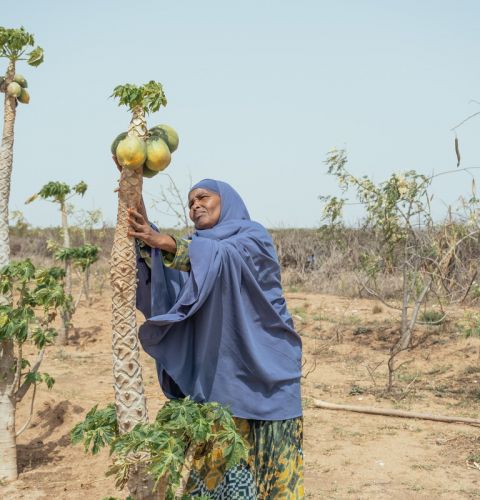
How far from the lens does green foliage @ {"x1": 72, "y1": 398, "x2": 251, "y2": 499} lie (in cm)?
193

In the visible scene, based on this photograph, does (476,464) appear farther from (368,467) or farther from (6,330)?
(6,330)

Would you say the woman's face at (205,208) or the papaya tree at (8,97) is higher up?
the papaya tree at (8,97)

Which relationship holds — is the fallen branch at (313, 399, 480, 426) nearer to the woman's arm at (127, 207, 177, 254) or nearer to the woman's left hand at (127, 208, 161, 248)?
the woman's arm at (127, 207, 177, 254)

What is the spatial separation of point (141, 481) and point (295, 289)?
11.6 m

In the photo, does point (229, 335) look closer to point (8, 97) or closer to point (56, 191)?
point (8, 97)

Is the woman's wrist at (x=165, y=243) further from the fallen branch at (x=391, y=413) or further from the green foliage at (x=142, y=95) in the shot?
the fallen branch at (x=391, y=413)

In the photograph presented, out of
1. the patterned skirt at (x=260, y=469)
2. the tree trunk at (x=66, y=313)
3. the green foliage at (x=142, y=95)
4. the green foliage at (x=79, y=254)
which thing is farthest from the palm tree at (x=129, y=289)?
the tree trunk at (x=66, y=313)

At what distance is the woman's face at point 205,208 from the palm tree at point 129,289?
63 cm

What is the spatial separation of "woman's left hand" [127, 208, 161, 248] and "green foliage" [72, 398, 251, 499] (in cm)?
50

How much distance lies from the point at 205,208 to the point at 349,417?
3.84 m

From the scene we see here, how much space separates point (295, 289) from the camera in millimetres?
13594

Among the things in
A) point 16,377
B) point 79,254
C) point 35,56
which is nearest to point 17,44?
point 35,56

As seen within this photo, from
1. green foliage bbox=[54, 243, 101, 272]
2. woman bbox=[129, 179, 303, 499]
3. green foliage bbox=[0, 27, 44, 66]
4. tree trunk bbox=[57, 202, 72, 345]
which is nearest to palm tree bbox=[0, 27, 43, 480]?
green foliage bbox=[0, 27, 44, 66]

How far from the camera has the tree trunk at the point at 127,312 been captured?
2.02 meters
